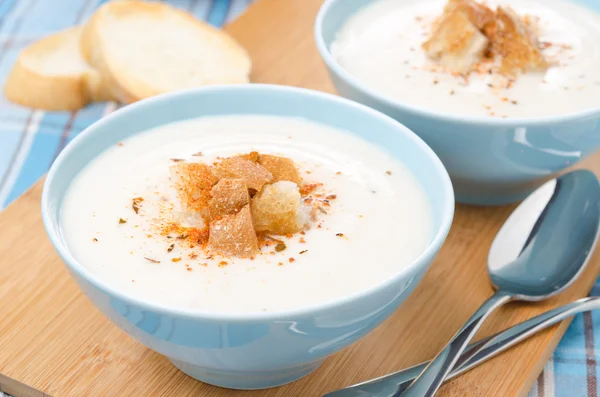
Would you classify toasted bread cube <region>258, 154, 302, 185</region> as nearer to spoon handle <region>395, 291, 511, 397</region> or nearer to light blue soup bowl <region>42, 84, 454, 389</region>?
light blue soup bowl <region>42, 84, 454, 389</region>

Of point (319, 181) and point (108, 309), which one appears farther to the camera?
point (319, 181)

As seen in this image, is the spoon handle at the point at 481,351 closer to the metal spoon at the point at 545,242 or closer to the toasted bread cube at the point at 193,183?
the metal spoon at the point at 545,242

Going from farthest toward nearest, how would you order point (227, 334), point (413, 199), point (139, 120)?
point (139, 120) < point (413, 199) < point (227, 334)

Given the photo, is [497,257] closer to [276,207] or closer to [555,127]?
[555,127]

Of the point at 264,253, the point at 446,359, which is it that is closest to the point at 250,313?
the point at 264,253

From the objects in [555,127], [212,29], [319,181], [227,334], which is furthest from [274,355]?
[212,29]

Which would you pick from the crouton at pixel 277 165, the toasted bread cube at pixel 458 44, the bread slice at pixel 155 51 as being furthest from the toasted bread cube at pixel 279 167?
the bread slice at pixel 155 51

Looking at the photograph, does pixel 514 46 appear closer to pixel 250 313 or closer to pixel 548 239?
pixel 548 239
